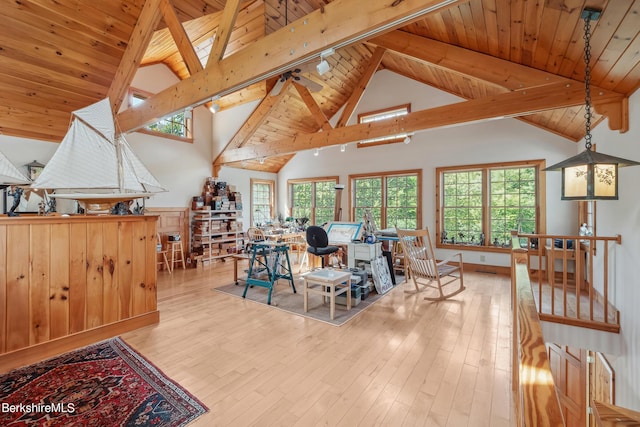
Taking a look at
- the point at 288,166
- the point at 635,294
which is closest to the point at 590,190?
the point at 635,294

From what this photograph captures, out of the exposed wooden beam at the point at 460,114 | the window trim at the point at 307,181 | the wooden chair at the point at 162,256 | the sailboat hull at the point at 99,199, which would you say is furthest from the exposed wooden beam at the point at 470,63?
the wooden chair at the point at 162,256

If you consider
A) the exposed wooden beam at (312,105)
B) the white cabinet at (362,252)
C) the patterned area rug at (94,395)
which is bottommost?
the patterned area rug at (94,395)

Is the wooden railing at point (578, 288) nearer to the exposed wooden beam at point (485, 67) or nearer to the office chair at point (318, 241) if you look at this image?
the exposed wooden beam at point (485, 67)

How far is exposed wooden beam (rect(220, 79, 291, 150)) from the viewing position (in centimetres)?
647

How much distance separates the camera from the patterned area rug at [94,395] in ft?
6.07

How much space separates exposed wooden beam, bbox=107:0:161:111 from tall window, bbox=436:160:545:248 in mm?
5831

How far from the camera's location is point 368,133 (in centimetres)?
501

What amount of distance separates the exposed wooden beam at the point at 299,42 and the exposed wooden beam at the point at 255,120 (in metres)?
2.96

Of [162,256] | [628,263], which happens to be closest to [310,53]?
[628,263]

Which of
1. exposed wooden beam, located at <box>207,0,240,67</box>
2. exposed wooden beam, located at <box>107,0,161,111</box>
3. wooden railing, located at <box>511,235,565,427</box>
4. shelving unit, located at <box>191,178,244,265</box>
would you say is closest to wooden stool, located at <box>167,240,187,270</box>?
shelving unit, located at <box>191,178,244,265</box>

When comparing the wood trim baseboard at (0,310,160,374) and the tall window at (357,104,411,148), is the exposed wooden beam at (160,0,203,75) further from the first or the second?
the tall window at (357,104,411,148)

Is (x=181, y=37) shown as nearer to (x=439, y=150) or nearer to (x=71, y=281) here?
(x=71, y=281)

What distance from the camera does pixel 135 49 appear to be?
4078 mm

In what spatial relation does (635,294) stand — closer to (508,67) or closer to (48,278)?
(508,67)
